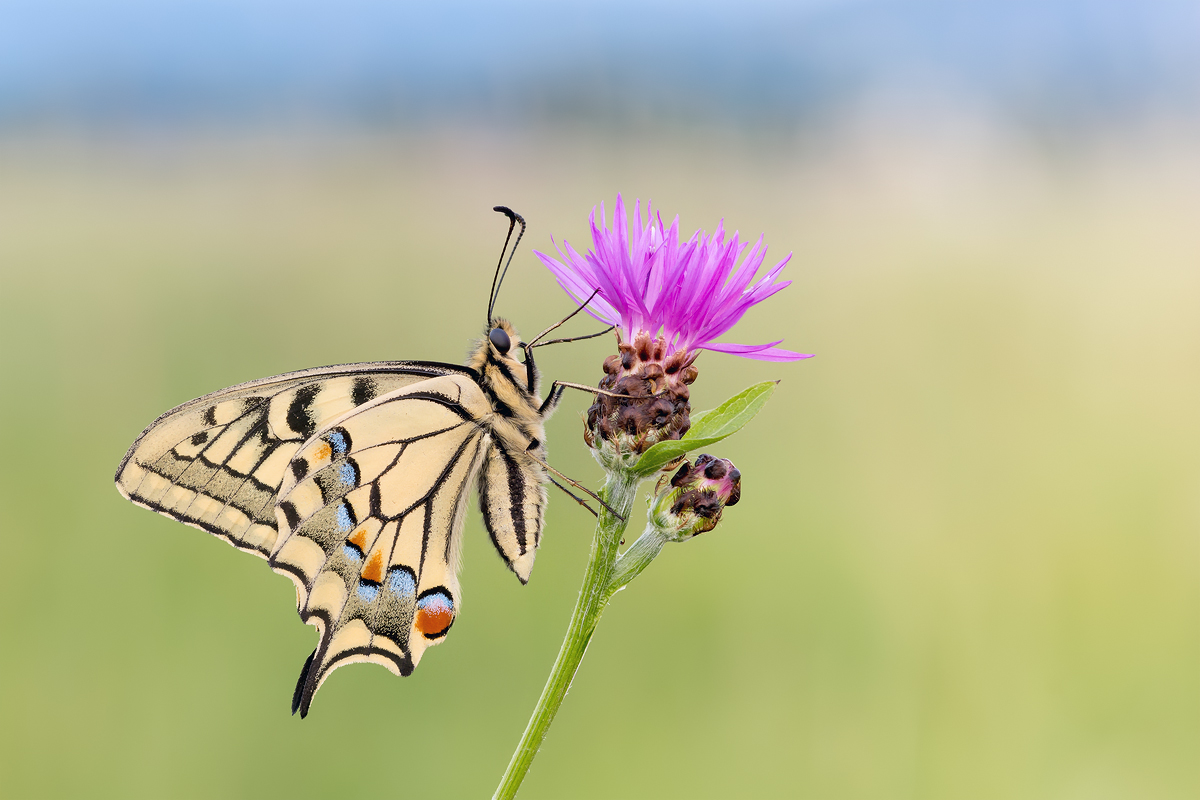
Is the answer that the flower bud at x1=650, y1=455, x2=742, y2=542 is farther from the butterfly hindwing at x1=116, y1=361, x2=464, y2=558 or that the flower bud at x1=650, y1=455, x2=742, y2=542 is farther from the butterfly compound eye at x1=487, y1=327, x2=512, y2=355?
the butterfly hindwing at x1=116, y1=361, x2=464, y2=558

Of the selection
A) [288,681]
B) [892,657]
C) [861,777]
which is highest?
[892,657]

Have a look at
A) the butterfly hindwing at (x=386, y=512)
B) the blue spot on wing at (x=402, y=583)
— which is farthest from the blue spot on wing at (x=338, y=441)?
the blue spot on wing at (x=402, y=583)

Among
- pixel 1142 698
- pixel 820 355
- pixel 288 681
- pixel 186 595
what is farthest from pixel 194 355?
pixel 1142 698

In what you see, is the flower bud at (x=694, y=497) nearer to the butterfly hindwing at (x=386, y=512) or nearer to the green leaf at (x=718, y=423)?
the green leaf at (x=718, y=423)

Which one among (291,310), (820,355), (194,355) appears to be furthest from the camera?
(291,310)

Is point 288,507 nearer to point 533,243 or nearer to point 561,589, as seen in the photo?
point 561,589

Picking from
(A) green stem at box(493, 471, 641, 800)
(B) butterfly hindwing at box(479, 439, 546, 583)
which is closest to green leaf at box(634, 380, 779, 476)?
(A) green stem at box(493, 471, 641, 800)

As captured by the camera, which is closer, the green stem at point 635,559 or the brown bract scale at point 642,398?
the green stem at point 635,559
